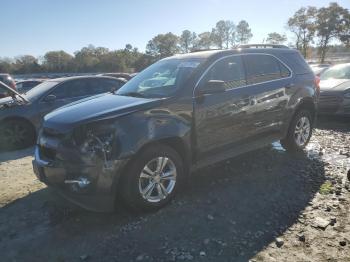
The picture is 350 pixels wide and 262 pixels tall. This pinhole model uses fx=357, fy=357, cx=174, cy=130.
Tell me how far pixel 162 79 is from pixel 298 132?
9.55ft

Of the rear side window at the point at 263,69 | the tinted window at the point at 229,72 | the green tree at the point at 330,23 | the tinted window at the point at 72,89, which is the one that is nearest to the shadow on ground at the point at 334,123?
the rear side window at the point at 263,69

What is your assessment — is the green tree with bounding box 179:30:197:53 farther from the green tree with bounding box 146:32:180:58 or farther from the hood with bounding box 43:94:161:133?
the hood with bounding box 43:94:161:133

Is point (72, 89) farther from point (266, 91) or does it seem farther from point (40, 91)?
point (266, 91)

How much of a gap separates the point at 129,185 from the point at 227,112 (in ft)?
5.73

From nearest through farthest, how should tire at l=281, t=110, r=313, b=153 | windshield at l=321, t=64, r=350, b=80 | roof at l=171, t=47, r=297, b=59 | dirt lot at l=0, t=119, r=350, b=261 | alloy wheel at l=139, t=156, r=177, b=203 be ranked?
dirt lot at l=0, t=119, r=350, b=261
alloy wheel at l=139, t=156, r=177, b=203
roof at l=171, t=47, r=297, b=59
tire at l=281, t=110, r=313, b=153
windshield at l=321, t=64, r=350, b=80

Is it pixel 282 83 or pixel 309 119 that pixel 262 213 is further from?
pixel 309 119

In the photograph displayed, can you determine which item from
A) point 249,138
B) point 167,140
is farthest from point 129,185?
point 249,138

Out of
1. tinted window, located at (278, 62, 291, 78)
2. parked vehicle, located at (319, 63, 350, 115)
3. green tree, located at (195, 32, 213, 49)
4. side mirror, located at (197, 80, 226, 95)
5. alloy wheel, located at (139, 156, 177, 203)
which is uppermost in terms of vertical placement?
green tree, located at (195, 32, 213, 49)

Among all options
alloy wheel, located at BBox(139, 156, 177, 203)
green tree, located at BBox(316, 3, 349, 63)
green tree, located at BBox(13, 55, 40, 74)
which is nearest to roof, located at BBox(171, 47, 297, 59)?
alloy wheel, located at BBox(139, 156, 177, 203)

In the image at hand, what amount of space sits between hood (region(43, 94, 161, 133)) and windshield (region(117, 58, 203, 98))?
327 millimetres

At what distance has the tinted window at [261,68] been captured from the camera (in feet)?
17.6

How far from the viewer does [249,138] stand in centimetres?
533

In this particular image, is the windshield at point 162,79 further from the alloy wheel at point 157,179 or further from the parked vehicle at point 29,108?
the parked vehicle at point 29,108

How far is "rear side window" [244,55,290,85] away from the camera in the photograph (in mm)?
5355
